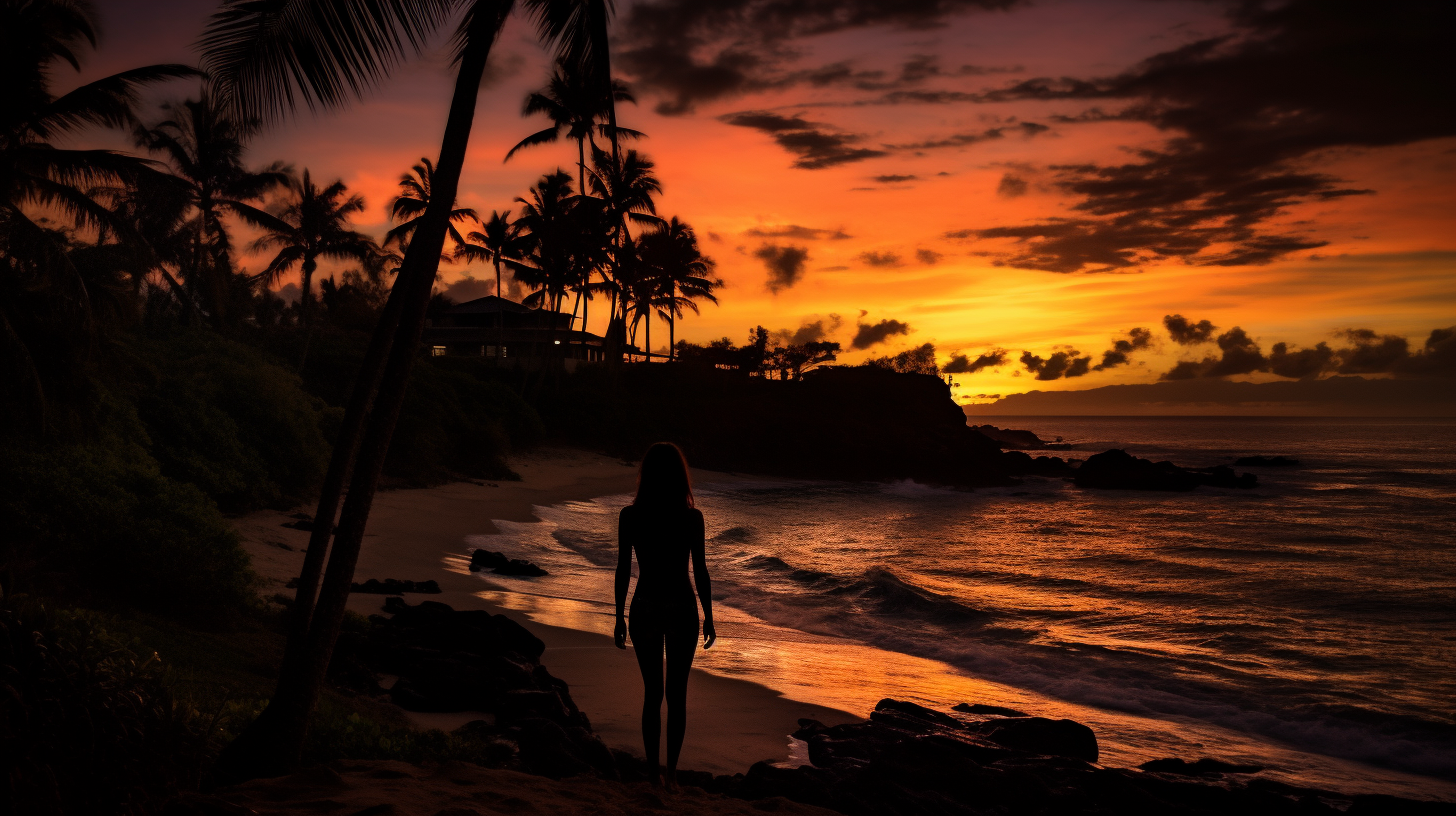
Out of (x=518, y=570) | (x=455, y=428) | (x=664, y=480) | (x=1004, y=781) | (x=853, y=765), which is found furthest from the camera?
(x=455, y=428)

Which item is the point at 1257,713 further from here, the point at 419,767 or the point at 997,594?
the point at 419,767

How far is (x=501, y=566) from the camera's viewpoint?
50.2 ft

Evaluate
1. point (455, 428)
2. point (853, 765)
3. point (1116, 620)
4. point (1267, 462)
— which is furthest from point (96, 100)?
point (1267, 462)

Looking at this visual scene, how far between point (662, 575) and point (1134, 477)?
47.9 metres

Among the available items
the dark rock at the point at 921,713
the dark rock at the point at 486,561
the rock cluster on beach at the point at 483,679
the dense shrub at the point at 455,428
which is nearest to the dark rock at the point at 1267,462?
the dense shrub at the point at 455,428

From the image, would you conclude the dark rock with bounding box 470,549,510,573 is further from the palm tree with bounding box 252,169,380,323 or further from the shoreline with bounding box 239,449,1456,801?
the palm tree with bounding box 252,169,380,323

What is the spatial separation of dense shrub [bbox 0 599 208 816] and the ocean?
254 inches

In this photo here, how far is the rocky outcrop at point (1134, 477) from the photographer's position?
46594mm

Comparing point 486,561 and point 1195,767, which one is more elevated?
point 486,561

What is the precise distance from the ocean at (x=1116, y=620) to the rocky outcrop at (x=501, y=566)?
402 mm

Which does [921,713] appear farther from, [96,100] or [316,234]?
[316,234]

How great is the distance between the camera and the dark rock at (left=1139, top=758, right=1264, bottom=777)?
7391 mm

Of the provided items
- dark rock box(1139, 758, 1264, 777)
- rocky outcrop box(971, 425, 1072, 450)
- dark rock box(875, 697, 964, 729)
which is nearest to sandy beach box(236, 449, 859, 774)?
dark rock box(875, 697, 964, 729)

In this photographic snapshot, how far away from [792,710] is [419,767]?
416 centimetres
